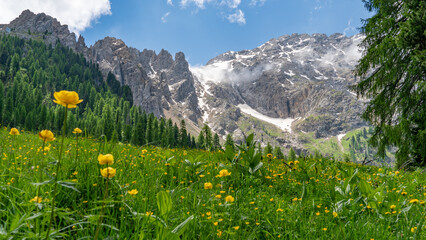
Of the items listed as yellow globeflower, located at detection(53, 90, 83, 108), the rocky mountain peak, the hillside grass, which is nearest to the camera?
yellow globeflower, located at detection(53, 90, 83, 108)

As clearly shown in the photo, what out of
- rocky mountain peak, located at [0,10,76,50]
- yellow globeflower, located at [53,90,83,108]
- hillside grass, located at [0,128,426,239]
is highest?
rocky mountain peak, located at [0,10,76,50]

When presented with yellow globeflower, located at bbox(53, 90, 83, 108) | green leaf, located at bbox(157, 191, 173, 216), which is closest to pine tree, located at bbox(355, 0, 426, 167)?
green leaf, located at bbox(157, 191, 173, 216)

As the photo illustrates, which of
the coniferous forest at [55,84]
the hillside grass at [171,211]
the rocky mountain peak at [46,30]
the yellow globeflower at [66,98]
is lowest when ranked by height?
the hillside grass at [171,211]

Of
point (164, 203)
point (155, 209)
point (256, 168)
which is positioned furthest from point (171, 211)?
point (256, 168)

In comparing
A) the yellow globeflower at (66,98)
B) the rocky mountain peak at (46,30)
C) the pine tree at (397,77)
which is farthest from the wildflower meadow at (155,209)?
the rocky mountain peak at (46,30)

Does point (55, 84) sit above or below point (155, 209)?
above

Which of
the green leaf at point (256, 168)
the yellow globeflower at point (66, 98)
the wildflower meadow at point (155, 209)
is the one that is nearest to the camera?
the yellow globeflower at point (66, 98)

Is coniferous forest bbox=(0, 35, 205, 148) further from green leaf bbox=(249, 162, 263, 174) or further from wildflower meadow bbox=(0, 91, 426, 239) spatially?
wildflower meadow bbox=(0, 91, 426, 239)

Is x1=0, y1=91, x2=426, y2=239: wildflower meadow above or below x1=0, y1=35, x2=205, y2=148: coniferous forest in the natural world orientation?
below

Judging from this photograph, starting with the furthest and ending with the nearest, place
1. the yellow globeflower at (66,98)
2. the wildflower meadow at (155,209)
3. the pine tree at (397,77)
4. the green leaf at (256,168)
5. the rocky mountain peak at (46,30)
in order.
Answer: the rocky mountain peak at (46,30)
the pine tree at (397,77)
the green leaf at (256,168)
the wildflower meadow at (155,209)
the yellow globeflower at (66,98)

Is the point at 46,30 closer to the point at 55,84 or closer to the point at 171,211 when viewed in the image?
the point at 55,84

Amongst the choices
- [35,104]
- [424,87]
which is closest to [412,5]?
[424,87]

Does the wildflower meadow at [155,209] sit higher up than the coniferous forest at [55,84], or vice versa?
the coniferous forest at [55,84]

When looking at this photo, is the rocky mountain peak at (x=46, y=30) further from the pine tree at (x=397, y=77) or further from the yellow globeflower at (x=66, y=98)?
the yellow globeflower at (x=66, y=98)
